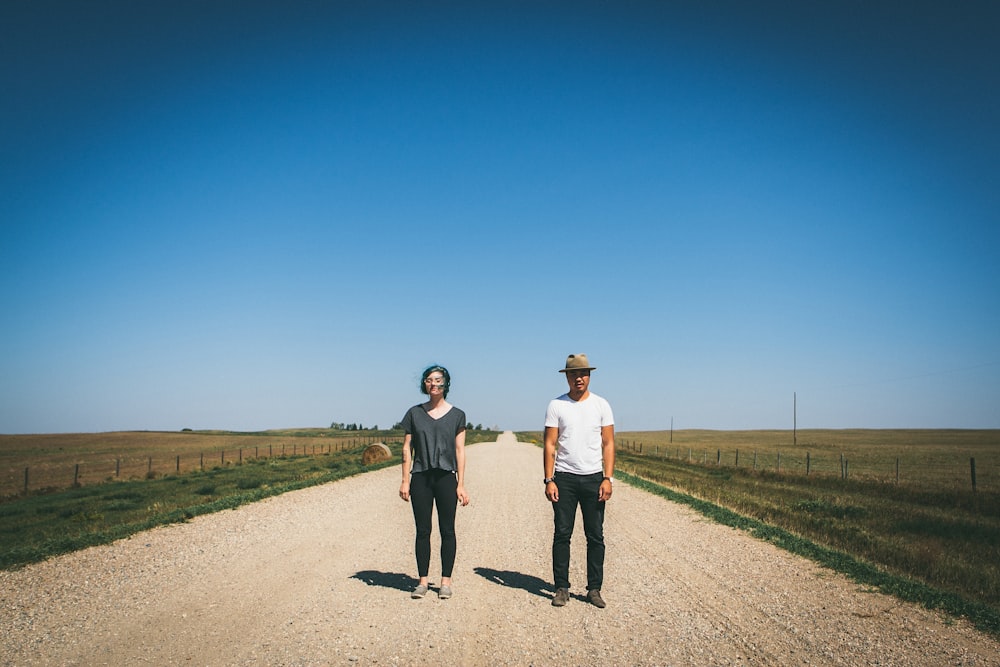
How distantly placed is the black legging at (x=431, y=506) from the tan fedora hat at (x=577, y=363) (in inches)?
62.5

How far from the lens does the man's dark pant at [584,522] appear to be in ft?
18.1

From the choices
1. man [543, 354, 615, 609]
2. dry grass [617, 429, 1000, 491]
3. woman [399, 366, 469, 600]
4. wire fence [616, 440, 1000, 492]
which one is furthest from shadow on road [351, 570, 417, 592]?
dry grass [617, 429, 1000, 491]

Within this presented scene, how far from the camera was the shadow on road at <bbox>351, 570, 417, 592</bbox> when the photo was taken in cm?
608

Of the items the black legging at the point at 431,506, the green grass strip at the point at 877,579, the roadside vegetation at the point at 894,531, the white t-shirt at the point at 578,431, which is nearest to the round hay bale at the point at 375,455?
the roadside vegetation at the point at 894,531

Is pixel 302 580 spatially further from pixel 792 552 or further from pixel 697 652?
pixel 792 552

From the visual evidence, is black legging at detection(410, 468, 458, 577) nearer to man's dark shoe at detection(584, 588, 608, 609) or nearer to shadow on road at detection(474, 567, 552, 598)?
shadow on road at detection(474, 567, 552, 598)

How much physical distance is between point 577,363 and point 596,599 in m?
2.25

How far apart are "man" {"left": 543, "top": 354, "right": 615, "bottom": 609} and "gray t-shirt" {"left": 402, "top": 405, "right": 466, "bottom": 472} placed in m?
0.93

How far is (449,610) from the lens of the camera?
521 cm

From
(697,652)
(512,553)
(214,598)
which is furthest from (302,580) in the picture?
(697,652)

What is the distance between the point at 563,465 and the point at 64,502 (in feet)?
70.1

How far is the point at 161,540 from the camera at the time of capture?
864 cm

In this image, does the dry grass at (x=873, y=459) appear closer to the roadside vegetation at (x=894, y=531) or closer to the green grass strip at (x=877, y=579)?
the roadside vegetation at (x=894, y=531)

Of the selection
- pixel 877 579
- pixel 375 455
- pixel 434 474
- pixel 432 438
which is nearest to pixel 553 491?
pixel 434 474
